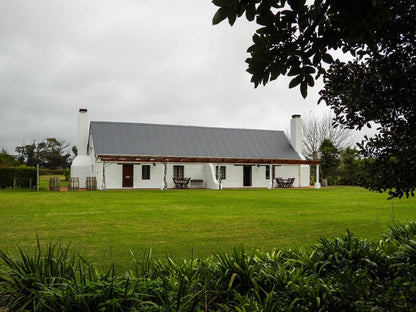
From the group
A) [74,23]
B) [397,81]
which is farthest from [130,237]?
[74,23]

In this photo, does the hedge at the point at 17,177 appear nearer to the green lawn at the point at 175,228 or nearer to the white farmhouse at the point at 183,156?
the white farmhouse at the point at 183,156

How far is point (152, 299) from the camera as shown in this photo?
3.56 m

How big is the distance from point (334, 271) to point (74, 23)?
19.4m

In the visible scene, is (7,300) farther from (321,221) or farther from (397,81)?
(321,221)

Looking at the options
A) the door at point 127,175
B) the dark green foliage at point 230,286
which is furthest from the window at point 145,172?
the dark green foliage at point 230,286

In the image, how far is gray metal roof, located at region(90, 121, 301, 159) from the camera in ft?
103

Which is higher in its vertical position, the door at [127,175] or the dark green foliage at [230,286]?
the door at [127,175]

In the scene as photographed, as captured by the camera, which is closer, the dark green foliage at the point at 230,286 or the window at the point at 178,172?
the dark green foliage at the point at 230,286

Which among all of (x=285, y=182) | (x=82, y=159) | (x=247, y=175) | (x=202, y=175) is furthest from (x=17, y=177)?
(x=285, y=182)

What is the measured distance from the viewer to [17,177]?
2822cm

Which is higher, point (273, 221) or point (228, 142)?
point (228, 142)

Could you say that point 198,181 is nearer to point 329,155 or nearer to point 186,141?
point 186,141

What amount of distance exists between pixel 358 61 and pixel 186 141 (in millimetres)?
30766

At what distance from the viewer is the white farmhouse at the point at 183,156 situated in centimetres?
3003
